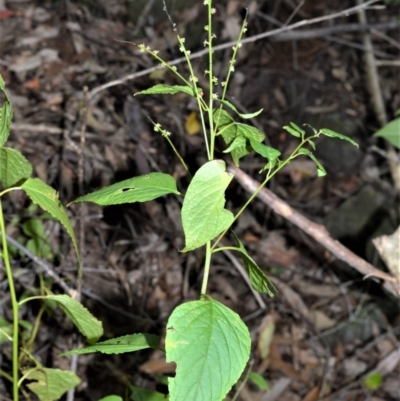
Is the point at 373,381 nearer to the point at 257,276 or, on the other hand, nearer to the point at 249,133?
the point at 257,276

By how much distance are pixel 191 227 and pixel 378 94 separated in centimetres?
319

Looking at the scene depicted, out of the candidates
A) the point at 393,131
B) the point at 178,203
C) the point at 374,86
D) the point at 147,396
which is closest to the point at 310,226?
the point at 393,131

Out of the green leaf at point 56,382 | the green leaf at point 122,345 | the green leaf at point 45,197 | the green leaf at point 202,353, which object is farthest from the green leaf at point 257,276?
the green leaf at point 56,382

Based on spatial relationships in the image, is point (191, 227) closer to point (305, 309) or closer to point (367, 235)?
point (305, 309)

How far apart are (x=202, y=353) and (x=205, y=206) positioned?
0.25 m

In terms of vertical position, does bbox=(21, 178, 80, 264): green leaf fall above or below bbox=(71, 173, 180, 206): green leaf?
below

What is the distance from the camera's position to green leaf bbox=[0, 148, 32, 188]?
3.83 ft

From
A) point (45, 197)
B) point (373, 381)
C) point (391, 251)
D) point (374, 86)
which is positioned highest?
point (45, 197)

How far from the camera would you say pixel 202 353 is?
2.96 feet

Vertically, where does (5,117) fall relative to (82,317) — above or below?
above

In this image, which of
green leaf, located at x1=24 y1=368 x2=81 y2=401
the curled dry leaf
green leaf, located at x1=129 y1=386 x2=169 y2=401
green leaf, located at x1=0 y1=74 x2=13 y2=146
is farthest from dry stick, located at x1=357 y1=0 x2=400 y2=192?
green leaf, located at x1=0 y1=74 x2=13 y2=146

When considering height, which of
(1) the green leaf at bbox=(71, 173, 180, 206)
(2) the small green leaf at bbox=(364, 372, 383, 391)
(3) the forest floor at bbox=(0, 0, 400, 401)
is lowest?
(2) the small green leaf at bbox=(364, 372, 383, 391)

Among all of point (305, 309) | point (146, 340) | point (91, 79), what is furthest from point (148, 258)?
point (146, 340)

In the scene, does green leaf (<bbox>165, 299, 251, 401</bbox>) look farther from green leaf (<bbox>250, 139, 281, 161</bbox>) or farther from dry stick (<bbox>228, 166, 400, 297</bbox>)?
dry stick (<bbox>228, 166, 400, 297</bbox>)
